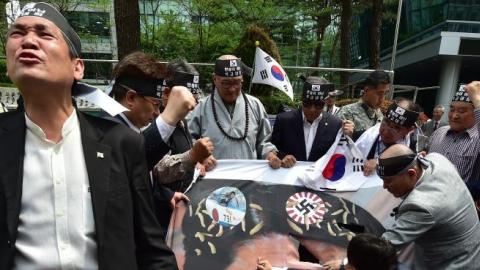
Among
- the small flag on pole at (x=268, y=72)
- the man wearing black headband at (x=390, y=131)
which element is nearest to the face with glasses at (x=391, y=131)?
the man wearing black headband at (x=390, y=131)

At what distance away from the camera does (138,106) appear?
2.43 m

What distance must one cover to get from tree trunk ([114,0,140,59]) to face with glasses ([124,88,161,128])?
4.11 metres

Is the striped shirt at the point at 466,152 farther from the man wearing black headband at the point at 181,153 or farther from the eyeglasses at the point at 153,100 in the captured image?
the eyeglasses at the point at 153,100

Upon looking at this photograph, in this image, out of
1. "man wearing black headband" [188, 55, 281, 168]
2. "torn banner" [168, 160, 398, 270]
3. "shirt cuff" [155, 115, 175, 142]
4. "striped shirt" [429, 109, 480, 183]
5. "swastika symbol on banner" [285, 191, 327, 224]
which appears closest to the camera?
"shirt cuff" [155, 115, 175, 142]

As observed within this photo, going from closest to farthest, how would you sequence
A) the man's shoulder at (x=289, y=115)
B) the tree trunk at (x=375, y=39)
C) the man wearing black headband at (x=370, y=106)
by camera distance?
the man's shoulder at (x=289, y=115), the man wearing black headband at (x=370, y=106), the tree trunk at (x=375, y=39)

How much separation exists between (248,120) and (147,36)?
49.4 ft

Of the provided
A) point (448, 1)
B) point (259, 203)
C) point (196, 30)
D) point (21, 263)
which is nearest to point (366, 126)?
point (259, 203)

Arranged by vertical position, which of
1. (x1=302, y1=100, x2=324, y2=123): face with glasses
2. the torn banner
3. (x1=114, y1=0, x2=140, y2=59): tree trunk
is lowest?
the torn banner

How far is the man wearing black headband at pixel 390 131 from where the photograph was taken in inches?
141

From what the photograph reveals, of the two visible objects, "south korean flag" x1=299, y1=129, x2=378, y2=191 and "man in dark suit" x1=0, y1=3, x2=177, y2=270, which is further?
"south korean flag" x1=299, y1=129, x2=378, y2=191

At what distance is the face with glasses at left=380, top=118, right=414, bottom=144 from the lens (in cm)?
366

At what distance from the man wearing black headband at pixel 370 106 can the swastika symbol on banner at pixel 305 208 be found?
140cm

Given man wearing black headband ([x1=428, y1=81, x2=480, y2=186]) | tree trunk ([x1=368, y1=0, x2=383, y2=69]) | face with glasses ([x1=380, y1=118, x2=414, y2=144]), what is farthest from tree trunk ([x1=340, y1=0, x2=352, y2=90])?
face with glasses ([x1=380, y1=118, x2=414, y2=144])

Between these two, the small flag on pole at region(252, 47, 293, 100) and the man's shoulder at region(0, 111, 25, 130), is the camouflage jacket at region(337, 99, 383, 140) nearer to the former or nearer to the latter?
the small flag on pole at region(252, 47, 293, 100)
